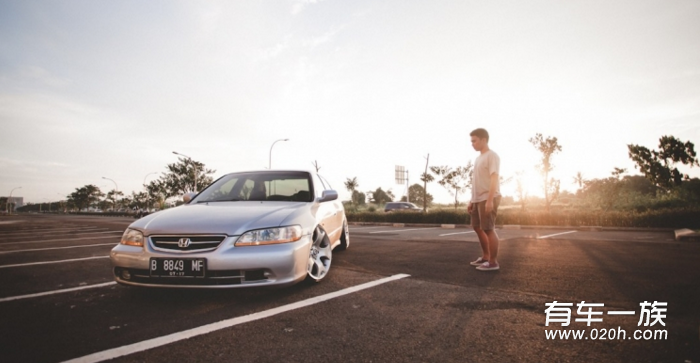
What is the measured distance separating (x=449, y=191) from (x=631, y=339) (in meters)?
35.3

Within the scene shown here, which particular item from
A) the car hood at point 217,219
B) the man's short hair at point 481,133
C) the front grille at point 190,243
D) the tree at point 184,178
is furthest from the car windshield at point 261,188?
the tree at point 184,178

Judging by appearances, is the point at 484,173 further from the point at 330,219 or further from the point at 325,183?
the point at 325,183

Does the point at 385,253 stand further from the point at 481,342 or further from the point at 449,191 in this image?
the point at 449,191

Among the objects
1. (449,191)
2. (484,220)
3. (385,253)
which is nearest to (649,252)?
(484,220)

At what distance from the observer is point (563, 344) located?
1956 millimetres

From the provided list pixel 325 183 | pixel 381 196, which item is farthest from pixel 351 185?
pixel 325 183

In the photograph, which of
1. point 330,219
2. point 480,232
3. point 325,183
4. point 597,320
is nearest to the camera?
point 597,320

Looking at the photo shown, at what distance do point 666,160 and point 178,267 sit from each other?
46.0m

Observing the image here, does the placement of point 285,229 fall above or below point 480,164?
below

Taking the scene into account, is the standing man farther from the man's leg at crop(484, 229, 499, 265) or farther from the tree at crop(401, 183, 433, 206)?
the tree at crop(401, 183, 433, 206)

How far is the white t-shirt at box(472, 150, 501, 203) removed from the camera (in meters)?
4.23

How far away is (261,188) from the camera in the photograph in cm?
438

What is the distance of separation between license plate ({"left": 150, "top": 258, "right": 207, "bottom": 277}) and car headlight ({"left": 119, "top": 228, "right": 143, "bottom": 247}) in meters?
0.31

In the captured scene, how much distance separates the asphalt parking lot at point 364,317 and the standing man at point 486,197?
1.10 ft
